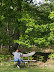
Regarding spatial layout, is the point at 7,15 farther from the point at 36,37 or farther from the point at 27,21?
the point at 36,37

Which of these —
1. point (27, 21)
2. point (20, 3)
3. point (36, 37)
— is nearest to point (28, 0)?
point (20, 3)

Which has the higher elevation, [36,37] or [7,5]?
[7,5]

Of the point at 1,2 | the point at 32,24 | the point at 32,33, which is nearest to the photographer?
the point at 32,24

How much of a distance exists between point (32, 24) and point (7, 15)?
3.12m

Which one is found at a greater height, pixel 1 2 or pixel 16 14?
pixel 1 2

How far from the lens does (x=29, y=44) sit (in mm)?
11508

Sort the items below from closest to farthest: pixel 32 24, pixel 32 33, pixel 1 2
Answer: pixel 32 24, pixel 32 33, pixel 1 2

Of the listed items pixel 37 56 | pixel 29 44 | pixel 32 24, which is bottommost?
pixel 37 56

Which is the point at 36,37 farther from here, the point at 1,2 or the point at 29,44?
the point at 1,2

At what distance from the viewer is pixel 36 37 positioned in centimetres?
1177

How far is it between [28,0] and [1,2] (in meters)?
2.95

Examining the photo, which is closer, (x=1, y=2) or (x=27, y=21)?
(x=27, y=21)

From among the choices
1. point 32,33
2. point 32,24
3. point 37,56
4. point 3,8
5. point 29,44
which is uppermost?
point 3,8

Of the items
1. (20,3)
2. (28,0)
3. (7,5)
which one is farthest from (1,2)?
(28,0)
